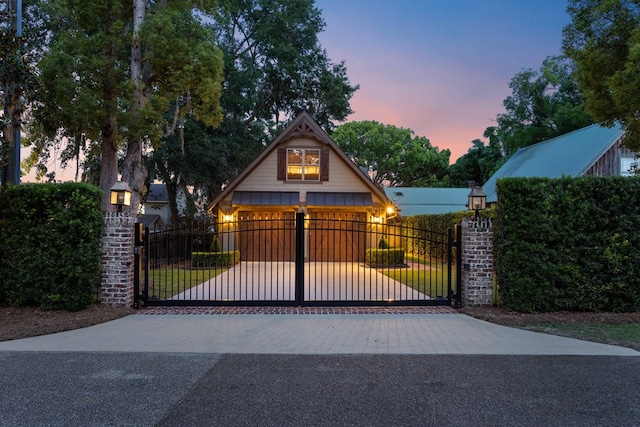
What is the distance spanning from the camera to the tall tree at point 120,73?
11.1 metres

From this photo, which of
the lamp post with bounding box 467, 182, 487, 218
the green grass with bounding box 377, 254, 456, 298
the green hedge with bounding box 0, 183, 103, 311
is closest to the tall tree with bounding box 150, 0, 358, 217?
the green grass with bounding box 377, 254, 456, 298

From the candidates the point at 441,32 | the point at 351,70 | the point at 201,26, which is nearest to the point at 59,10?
the point at 201,26

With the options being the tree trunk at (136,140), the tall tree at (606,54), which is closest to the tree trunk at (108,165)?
the tree trunk at (136,140)

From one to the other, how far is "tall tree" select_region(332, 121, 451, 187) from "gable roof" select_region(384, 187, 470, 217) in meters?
8.79

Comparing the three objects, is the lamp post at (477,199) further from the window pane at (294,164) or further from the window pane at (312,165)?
the window pane at (294,164)

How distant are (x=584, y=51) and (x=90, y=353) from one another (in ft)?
36.8

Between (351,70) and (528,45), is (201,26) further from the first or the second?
(351,70)

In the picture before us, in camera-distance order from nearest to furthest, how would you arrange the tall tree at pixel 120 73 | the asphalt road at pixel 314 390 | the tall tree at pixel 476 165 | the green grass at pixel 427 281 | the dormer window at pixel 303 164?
the asphalt road at pixel 314 390 → the green grass at pixel 427 281 → the tall tree at pixel 120 73 → the dormer window at pixel 303 164 → the tall tree at pixel 476 165

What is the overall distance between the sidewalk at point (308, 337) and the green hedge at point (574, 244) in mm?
1282

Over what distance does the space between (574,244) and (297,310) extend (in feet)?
16.5

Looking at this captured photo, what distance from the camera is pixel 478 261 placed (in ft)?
25.6

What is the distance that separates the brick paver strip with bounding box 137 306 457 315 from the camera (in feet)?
25.5

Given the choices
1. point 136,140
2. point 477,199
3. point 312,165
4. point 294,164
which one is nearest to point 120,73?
point 136,140

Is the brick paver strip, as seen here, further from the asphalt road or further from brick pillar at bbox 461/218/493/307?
the asphalt road
